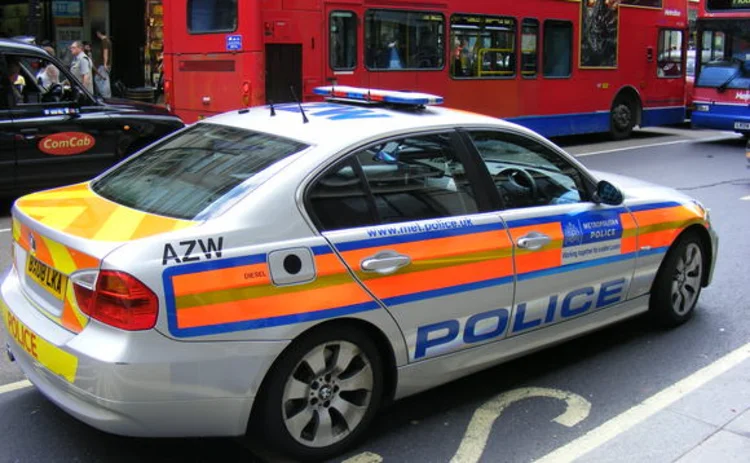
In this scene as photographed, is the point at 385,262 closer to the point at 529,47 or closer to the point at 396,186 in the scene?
the point at 396,186

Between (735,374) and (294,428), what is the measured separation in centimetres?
272

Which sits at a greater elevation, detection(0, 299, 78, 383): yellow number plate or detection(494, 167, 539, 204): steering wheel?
detection(494, 167, 539, 204): steering wheel

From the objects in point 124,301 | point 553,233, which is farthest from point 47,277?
point 553,233

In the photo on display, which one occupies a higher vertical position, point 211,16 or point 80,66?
point 211,16

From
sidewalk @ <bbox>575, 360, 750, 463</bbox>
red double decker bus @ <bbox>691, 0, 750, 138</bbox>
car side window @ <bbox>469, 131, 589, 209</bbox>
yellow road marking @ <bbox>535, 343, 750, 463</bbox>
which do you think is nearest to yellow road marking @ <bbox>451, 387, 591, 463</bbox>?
yellow road marking @ <bbox>535, 343, 750, 463</bbox>

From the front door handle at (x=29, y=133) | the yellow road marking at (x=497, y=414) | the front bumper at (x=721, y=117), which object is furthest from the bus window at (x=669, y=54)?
the yellow road marking at (x=497, y=414)

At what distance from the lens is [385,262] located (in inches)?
140

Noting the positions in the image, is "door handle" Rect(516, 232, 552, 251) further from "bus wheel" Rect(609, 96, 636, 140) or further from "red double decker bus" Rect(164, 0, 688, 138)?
"bus wheel" Rect(609, 96, 636, 140)

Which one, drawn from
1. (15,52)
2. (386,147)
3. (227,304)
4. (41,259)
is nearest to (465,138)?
(386,147)

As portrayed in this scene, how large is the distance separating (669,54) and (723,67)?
1.51m

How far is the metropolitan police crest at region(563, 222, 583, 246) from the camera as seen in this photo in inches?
171

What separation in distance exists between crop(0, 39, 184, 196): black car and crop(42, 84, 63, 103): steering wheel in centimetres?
1

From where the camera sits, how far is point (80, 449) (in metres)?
3.61

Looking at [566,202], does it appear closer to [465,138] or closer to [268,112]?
[465,138]
